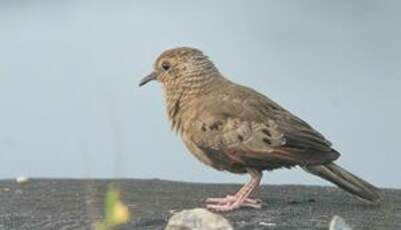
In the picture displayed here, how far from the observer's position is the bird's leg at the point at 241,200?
21.3 ft

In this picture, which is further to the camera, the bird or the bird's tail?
the bird's tail

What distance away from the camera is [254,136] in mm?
6555

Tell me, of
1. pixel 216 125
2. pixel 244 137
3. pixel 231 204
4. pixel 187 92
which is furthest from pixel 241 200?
pixel 187 92

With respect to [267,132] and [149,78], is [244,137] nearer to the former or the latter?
[267,132]

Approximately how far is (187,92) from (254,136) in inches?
27.5

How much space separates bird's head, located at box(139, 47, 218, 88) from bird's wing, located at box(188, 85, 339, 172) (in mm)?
393

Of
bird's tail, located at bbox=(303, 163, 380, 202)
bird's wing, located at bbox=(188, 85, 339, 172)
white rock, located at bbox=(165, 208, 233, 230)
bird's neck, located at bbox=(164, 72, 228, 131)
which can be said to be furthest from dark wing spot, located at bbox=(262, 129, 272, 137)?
white rock, located at bbox=(165, 208, 233, 230)

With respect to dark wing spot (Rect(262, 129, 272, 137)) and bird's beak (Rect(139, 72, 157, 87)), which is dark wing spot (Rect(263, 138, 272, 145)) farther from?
bird's beak (Rect(139, 72, 157, 87))

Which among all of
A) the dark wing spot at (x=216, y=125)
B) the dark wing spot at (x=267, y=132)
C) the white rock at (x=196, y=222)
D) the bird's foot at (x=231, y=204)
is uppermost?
the dark wing spot at (x=216, y=125)

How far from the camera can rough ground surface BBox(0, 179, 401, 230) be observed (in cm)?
602

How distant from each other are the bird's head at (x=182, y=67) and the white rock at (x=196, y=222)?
2.64 metres

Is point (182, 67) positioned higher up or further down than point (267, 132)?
higher up

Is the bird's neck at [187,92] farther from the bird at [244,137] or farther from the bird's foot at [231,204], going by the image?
the bird's foot at [231,204]

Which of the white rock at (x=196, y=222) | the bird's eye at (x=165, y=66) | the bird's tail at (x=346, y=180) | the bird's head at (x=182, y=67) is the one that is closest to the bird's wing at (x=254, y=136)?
the bird's tail at (x=346, y=180)
